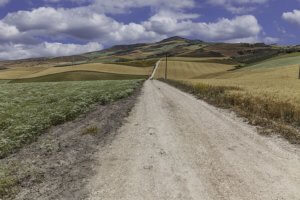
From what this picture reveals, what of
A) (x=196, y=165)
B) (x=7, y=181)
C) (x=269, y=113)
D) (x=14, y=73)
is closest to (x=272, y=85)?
(x=269, y=113)

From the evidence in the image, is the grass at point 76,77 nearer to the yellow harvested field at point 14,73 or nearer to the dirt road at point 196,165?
the yellow harvested field at point 14,73

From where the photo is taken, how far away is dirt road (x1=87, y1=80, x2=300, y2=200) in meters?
10.5

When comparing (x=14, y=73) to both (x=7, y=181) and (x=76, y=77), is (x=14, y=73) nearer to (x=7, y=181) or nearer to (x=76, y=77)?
(x=76, y=77)

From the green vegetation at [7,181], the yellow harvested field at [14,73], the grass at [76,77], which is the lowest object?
the yellow harvested field at [14,73]

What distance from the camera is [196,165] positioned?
513 inches

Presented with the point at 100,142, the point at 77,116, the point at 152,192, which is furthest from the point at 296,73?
the point at 152,192

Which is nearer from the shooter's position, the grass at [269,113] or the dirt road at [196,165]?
the dirt road at [196,165]

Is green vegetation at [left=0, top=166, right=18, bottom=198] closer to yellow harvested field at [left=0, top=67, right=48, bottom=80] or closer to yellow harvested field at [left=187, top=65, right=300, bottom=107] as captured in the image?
yellow harvested field at [left=187, top=65, right=300, bottom=107]

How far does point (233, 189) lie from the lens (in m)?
10.6

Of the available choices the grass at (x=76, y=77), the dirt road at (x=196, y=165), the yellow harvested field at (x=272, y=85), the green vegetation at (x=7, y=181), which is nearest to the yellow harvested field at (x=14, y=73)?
the grass at (x=76, y=77)

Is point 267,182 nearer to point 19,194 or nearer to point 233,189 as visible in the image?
point 233,189

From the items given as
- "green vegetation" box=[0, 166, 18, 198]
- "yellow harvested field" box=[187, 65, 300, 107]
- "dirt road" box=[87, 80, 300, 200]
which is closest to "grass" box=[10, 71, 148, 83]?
"yellow harvested field" box=[187, 65, 300, 107]

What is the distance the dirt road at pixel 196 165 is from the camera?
1045 centimetres

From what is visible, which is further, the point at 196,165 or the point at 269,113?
the point at 269,113
